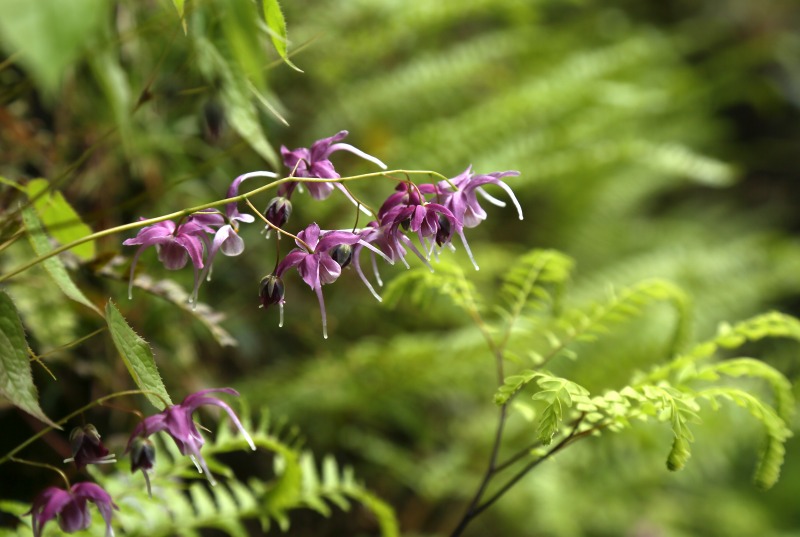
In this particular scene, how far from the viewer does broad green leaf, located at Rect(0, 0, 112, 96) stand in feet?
1.27

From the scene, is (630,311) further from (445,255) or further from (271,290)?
(445,255)

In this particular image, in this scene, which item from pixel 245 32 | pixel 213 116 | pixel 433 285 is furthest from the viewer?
pixel 213 116

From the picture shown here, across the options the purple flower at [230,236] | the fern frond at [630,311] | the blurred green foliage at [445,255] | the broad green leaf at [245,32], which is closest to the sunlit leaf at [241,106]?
the blurred green foliage at [445,255]

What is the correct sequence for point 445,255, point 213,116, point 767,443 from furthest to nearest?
point 445,255, point 213,116, point 767,443

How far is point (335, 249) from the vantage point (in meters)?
0.73

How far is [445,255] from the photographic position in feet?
6.11

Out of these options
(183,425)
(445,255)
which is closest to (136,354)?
(183,425)

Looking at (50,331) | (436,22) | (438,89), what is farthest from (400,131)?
(50,331)

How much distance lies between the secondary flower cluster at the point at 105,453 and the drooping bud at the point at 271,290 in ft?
0.29

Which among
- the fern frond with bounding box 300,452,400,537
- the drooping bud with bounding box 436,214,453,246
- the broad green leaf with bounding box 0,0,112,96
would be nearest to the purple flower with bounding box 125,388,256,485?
the drooping bud with bounding box 436,214,453,246

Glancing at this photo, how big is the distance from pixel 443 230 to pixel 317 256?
12 cm

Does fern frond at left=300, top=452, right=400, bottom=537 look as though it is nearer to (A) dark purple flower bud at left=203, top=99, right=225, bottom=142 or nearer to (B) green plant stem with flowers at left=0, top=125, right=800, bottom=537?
(B) green plant stem with flowers at left=0, top=125, right=800, bottom=537

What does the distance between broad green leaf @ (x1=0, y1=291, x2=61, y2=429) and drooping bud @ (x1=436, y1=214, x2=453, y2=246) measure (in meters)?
0.36

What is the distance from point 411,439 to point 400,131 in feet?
2.94
